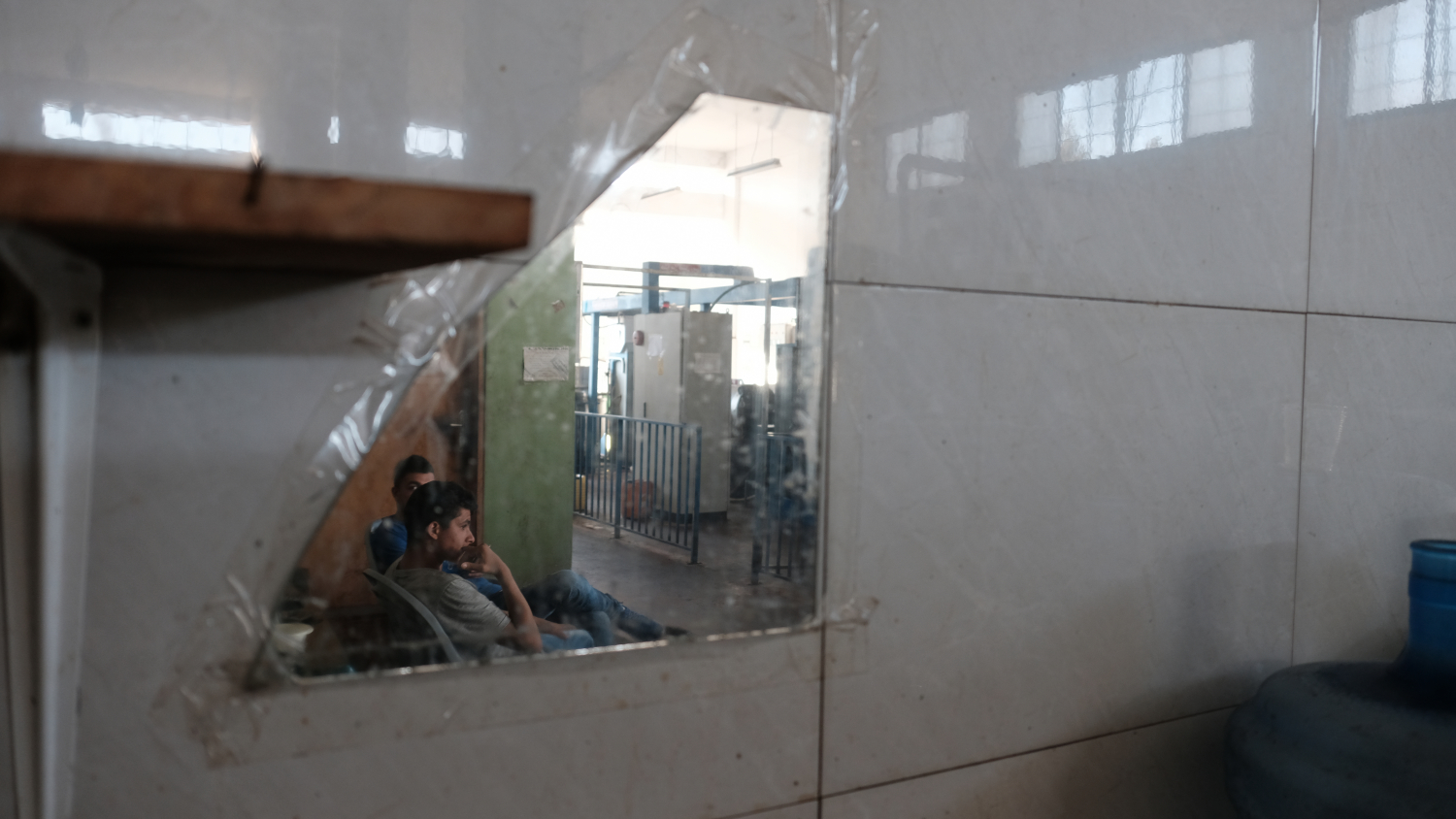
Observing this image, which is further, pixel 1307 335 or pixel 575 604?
pixel 1307 335

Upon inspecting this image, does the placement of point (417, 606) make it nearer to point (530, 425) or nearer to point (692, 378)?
point (530, 425)

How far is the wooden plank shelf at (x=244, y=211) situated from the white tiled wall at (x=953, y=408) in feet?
0.79

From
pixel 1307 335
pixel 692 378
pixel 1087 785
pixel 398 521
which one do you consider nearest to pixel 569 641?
pixel 398 521

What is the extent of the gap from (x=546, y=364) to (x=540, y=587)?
0.28 metres

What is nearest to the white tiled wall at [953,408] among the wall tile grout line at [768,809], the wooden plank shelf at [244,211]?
the wall tile grout line at [768,809]

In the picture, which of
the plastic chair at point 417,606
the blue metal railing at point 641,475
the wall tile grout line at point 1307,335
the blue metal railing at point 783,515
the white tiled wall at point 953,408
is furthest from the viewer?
the wall tile grout line at point 1307,335

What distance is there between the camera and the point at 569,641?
1191mm

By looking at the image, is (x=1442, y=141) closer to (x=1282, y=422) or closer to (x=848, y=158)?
(x=1282, y=422)

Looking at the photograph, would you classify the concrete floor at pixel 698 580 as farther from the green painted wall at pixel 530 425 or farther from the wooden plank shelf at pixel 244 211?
the wooden plank shelf at pixel 244 211

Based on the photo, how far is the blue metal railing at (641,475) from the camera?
1222 millimetres

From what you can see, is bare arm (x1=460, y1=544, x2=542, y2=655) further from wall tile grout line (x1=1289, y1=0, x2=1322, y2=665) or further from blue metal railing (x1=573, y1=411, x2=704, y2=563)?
wall tile grout line (x1=1289, y1=0, x2=1322, y2=665)

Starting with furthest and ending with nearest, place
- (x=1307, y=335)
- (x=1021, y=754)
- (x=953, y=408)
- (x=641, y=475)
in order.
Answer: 1. (x=1307, y=335)
2. (x=1021, y=754)
3. (x=953, y=408)
4. (x=641, y=475)

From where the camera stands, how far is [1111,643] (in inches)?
63.6

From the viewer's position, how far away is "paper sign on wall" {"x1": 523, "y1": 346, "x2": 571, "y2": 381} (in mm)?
1156
